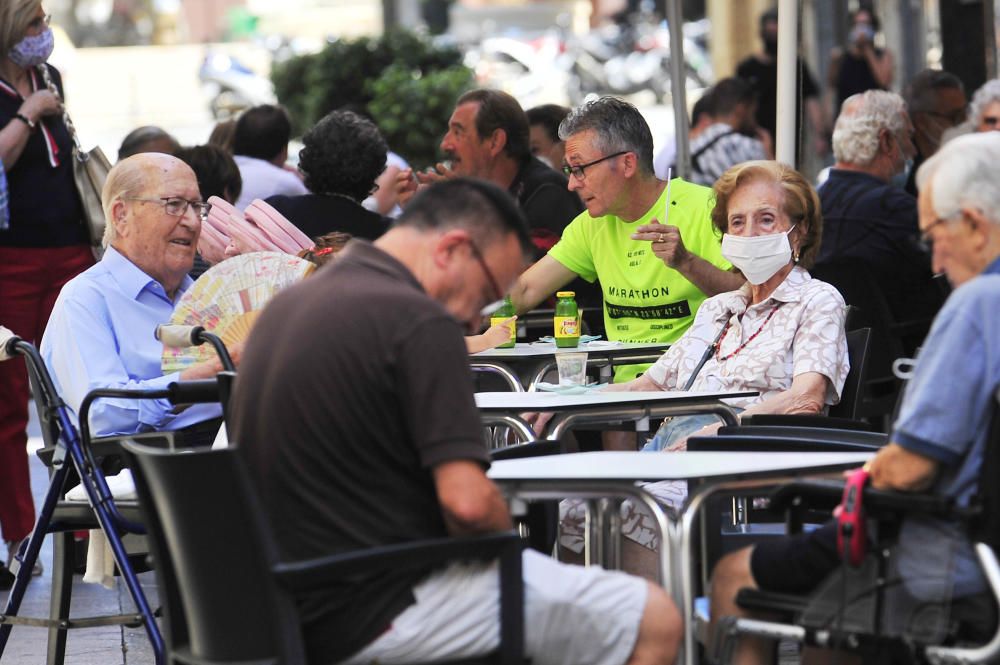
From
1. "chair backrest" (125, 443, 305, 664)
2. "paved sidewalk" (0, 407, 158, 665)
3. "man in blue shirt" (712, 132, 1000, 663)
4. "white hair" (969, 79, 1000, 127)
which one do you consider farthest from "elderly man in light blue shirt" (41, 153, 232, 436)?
"white hair" (969, 79, 1000, 127)

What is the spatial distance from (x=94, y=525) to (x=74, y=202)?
2.42 metres

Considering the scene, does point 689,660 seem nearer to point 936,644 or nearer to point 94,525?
point 936,644

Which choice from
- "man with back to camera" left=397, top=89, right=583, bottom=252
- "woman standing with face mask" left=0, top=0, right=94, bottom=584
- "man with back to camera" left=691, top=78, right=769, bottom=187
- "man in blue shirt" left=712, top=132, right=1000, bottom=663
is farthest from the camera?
"man with back to camera" left=691, top=78, right=769, bottom=187

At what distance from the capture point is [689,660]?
3439 mm

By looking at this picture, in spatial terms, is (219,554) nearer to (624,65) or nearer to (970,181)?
(970,181)

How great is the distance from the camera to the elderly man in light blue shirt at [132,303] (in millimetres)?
4914

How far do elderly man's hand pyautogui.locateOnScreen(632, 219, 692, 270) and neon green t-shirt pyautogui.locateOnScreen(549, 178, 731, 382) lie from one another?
0.24 m

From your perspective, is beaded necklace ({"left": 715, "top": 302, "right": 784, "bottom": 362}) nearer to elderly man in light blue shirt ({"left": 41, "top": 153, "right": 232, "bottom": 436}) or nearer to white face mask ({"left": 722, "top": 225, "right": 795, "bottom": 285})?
white face mask ({"left": 722, "top": 225, "right": 795, "bottom": 285})

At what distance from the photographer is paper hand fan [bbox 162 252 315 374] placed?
469cm

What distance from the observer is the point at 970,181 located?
10.5 feet

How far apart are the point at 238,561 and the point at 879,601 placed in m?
1.16

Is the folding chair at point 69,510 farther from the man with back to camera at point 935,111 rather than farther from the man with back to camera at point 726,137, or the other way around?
the man with back to camera at point 726,137

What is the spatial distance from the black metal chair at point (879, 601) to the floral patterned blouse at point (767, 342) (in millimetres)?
1526

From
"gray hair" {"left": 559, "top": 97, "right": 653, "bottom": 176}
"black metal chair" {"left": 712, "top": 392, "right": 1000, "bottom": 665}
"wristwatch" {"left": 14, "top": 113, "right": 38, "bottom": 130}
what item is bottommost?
"black metal chair" {"left": 712, "top": 392, "right": 1000, "bottom": 665}
